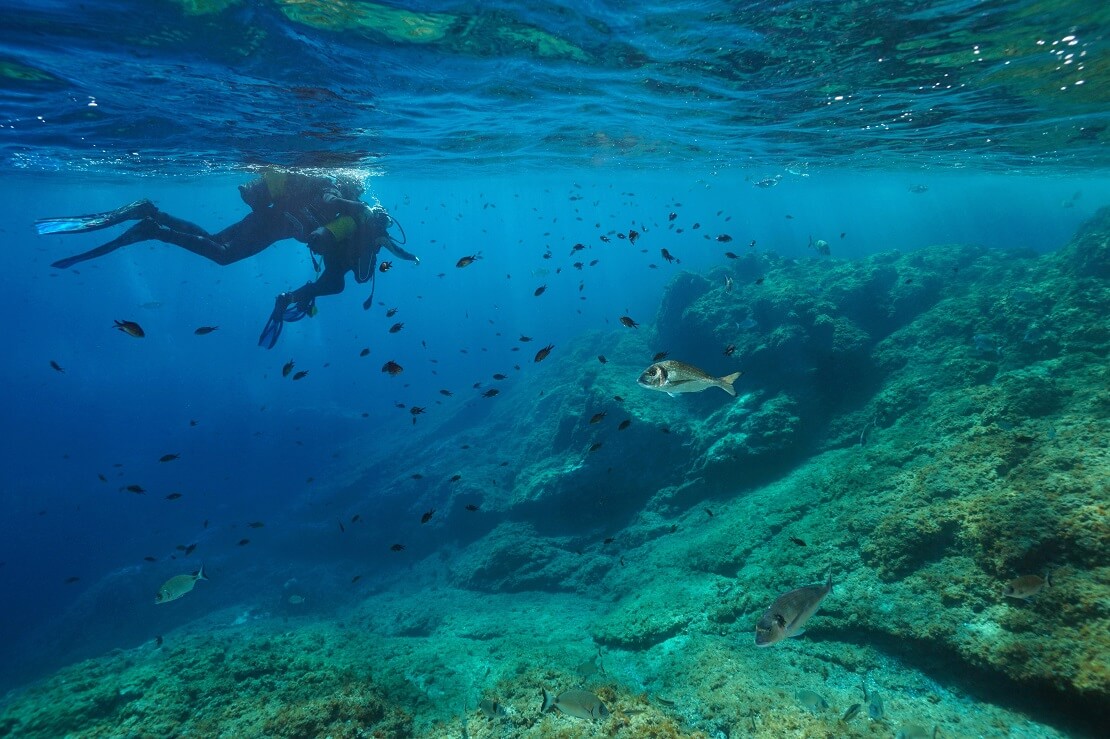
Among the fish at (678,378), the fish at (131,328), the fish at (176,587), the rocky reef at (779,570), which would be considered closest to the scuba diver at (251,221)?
the fish at (131,328)

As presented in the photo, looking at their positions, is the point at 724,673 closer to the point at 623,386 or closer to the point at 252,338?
the point at 623,386

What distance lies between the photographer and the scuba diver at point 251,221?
10016mm

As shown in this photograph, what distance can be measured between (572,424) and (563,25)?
12683 millimetres

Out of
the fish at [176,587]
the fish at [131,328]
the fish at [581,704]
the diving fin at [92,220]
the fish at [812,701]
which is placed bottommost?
the fish at [176,587]

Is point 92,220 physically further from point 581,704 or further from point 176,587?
point 581,704

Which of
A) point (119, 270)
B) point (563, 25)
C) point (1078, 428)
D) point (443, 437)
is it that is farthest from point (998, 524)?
point (119, 270)

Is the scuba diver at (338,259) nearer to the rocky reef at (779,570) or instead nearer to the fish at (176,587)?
the fish at (176,587)

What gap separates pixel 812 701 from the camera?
482cm

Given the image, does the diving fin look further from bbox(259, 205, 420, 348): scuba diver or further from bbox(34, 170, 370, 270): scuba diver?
bbox(259, 205, 420, 348): scuba diver

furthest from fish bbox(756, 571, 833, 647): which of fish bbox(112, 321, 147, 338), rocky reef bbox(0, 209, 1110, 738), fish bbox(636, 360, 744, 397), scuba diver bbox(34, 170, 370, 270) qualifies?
scuba diver bbox(34, 170, 370, 270)

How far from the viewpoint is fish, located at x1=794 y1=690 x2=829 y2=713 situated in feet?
15.8

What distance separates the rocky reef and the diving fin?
8505 mm

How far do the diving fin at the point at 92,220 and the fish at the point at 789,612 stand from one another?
1297 centimetres

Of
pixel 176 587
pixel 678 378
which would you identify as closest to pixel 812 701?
pixel 678 378
